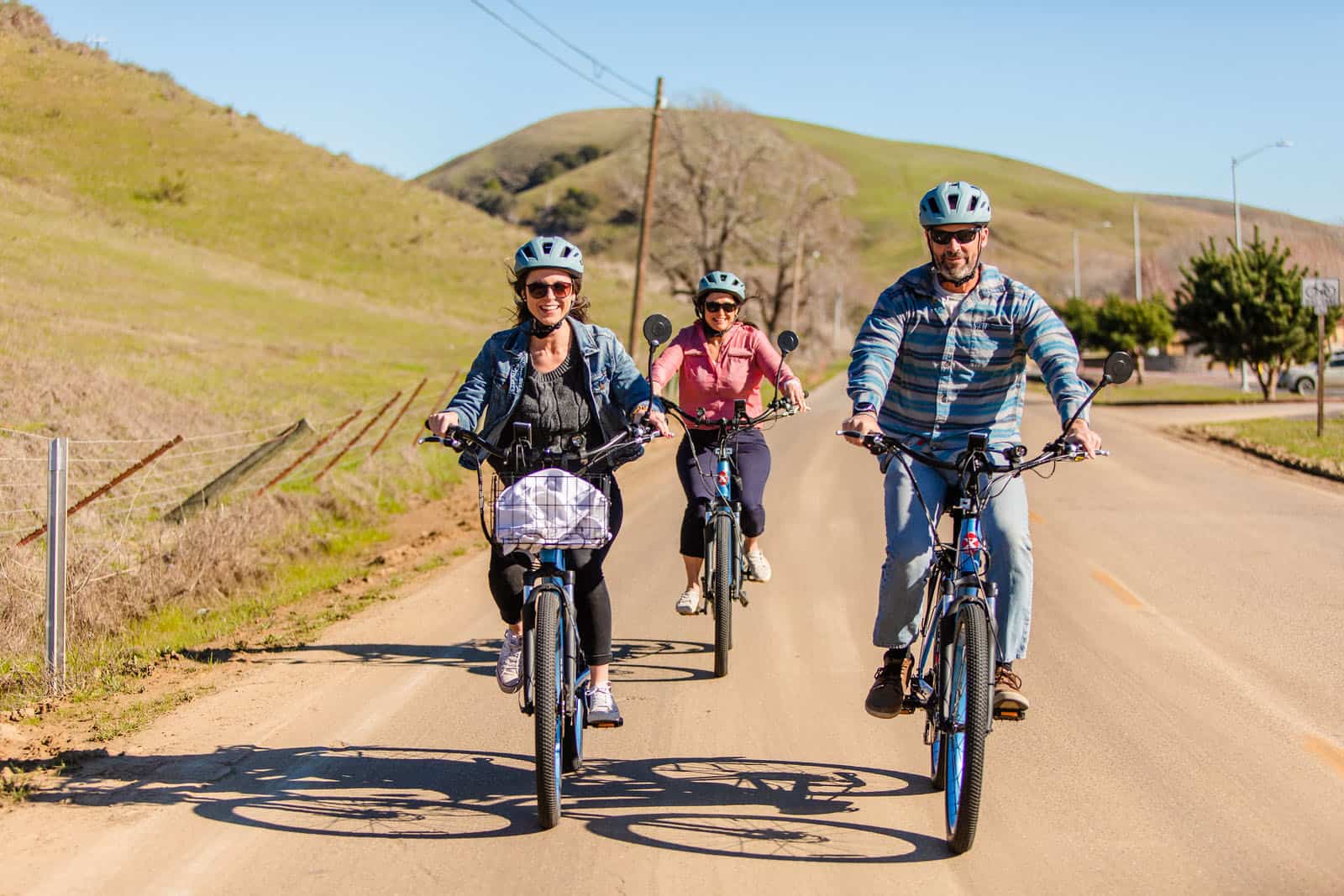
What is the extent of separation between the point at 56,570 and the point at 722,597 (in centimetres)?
379

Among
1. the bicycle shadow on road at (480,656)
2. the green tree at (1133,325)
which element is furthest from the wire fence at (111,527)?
the green tree at (1133,325)

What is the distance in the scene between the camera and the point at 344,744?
660 cm

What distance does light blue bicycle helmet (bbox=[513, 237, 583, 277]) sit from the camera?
5.89 metres

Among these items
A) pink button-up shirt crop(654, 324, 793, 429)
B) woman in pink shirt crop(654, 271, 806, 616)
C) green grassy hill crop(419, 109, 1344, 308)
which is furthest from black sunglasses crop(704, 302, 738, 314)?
green grassy hill crop(419, 109, 1344, 308)

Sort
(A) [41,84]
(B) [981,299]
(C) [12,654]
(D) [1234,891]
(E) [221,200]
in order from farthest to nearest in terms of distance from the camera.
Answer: (E) [221,200] → (A) [41,84] → (C) [12,654] → (B) [981,299] → (D) [1234,891]

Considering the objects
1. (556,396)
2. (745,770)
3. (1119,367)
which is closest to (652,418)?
(556,396)

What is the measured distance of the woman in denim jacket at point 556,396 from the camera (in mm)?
5922

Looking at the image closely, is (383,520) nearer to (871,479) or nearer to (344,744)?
(871,479)

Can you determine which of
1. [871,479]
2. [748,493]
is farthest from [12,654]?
[871,479]

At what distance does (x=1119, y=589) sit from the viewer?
415 inches

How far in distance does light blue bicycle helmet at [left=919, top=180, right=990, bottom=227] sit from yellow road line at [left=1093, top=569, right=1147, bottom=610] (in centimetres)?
520

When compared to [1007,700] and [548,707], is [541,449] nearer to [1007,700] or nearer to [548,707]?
[548,707]

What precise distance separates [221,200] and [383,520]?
4342cm

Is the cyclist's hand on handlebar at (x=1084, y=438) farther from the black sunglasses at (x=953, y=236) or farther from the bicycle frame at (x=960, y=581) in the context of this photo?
the black sunglasses at (x=953, y=236)
